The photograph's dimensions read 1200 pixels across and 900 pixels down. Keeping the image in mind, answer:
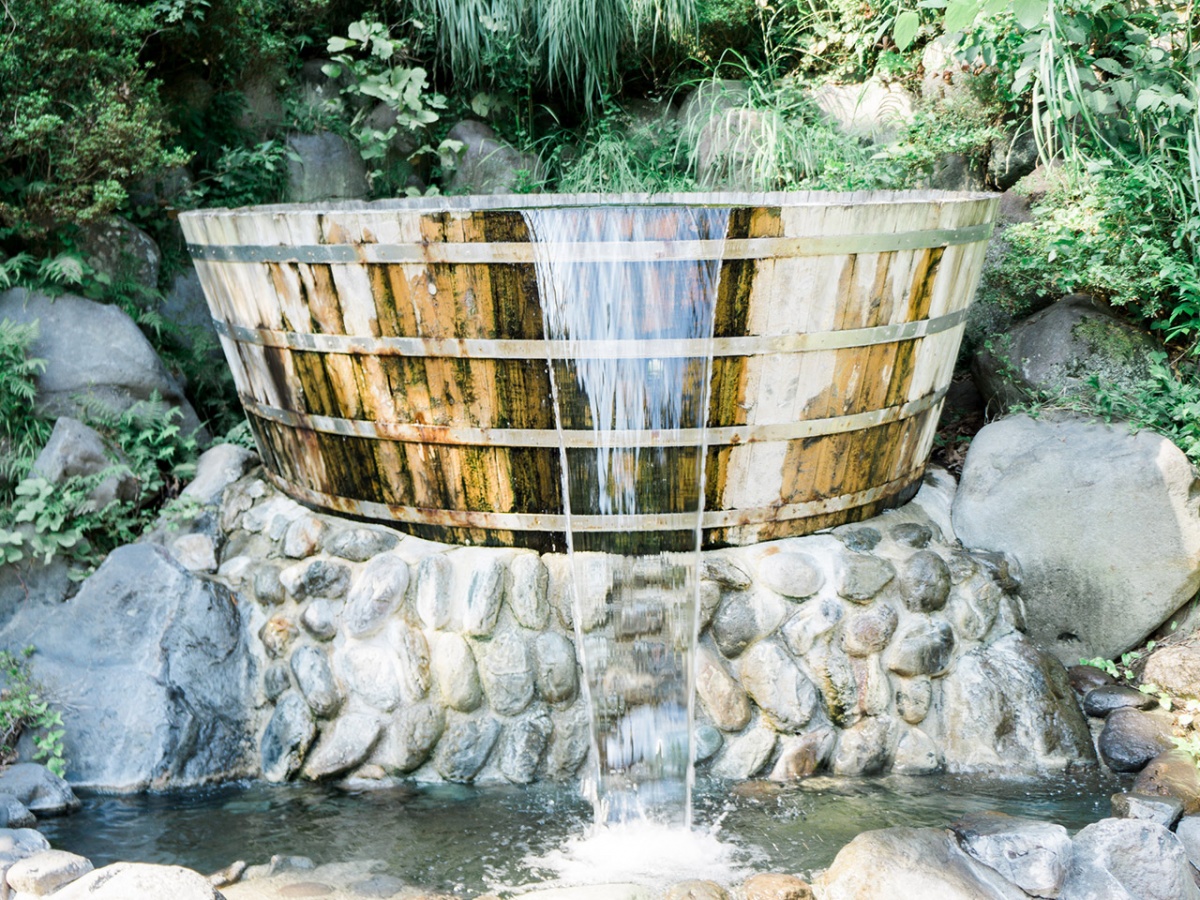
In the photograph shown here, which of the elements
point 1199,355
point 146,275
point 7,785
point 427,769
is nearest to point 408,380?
point 427,769

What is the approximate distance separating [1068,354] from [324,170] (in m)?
3.94

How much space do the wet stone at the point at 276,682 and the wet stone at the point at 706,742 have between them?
1382 mm

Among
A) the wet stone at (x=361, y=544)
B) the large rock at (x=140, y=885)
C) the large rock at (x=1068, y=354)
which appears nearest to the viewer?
the large rock at (x=140, y=885)

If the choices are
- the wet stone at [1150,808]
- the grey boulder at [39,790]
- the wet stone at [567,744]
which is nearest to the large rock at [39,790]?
the grey boulder at [39,790]

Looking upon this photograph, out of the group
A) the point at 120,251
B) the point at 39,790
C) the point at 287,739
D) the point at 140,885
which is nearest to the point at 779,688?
the point at 287,739

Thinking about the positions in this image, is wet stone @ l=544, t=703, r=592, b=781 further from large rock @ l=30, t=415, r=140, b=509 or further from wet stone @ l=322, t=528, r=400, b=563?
large rock @ l=30, t=415, r=140, b=509

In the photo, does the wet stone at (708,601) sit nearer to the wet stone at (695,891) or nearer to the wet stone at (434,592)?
the wet stone at (434,592)

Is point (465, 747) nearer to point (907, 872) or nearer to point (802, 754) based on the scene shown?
point (802, 754)

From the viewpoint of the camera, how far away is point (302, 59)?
5.96m

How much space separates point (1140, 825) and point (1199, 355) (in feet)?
7.27

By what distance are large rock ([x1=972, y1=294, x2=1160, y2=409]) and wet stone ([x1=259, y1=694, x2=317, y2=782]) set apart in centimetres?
302

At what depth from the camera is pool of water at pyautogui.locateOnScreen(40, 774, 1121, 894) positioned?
2770 mm

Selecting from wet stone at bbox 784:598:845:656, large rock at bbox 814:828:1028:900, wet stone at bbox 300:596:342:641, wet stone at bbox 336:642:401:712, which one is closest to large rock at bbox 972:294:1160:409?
wet stone at bbox 784:598:845:656

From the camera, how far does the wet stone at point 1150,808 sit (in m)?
2.83
